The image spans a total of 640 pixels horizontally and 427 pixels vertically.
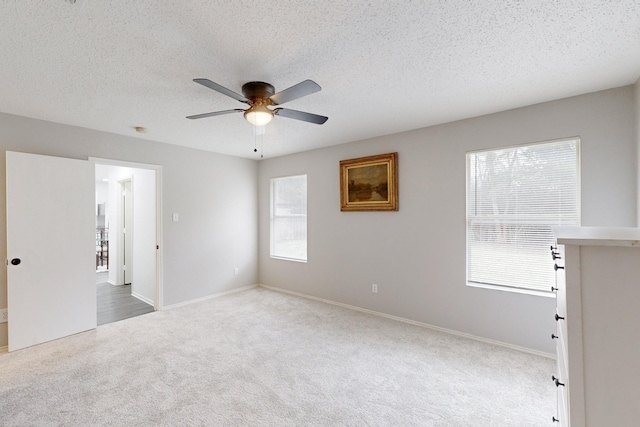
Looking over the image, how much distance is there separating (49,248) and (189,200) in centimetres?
179

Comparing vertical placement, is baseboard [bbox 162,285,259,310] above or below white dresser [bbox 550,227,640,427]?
below

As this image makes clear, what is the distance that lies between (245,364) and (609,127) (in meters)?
3.92

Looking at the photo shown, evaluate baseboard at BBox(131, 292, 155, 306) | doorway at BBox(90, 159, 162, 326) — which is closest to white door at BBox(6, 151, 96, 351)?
doorway at BBox(90, 159, 162, 326)

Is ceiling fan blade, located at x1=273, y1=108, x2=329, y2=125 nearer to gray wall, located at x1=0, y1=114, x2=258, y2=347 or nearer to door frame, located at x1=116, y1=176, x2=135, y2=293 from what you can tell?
gray wall, located at x1=0, y1=114, x2=258, y2=347

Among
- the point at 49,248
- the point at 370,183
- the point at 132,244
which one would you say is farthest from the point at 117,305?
the point at 370,183

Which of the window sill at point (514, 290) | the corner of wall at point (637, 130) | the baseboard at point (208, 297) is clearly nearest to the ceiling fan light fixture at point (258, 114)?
the window sill at point (514, 290)

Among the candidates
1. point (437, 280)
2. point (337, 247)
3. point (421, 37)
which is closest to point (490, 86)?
point (421, 37)

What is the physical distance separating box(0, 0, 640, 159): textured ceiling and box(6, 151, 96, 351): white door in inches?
26.8

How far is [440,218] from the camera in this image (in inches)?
135

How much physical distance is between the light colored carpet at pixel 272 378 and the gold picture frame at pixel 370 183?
164 centimetres

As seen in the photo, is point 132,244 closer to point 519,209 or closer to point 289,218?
point 289,218

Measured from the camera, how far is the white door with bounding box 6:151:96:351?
9.62ft

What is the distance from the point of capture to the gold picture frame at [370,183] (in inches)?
149

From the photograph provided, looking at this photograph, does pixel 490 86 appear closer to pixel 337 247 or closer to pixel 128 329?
pixel 337 247
